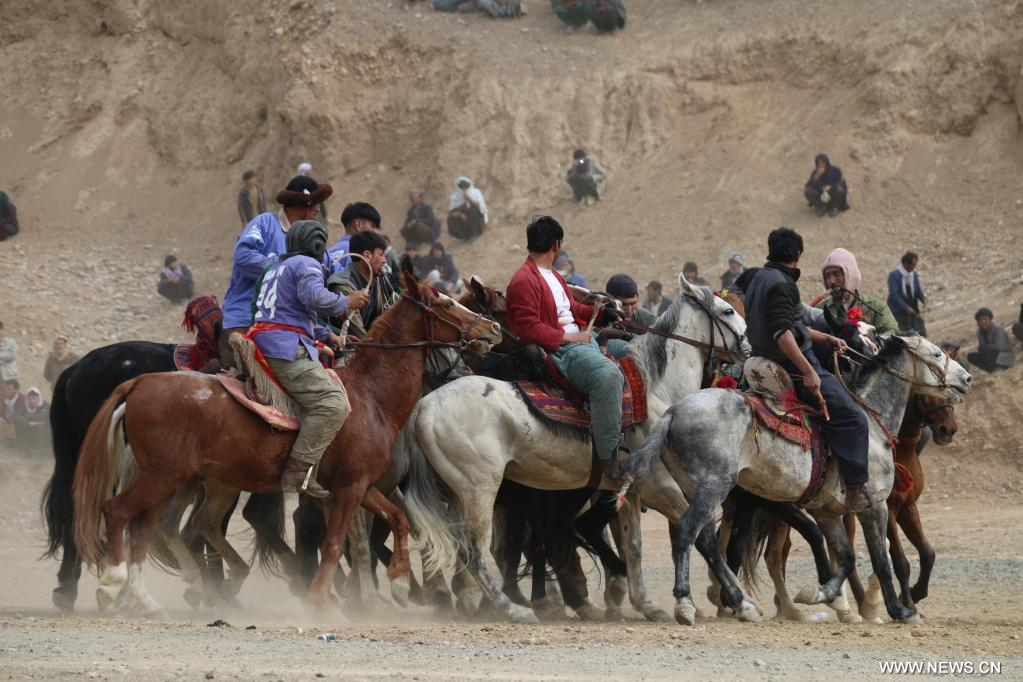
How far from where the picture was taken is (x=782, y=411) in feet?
35.3

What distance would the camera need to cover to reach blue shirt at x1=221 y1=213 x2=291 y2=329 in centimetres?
1126

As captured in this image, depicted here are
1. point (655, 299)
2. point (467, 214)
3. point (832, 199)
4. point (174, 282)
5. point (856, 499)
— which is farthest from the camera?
point (174, 282)

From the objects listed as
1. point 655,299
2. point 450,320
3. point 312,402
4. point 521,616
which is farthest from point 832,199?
point 312,402

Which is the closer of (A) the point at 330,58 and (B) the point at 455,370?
(B) the point at 455,370

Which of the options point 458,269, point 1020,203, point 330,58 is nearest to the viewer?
point 1020,203

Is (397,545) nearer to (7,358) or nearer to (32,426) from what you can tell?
(32,426)

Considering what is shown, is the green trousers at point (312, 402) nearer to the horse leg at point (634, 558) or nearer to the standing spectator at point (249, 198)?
the horse leg at point (634, 558)

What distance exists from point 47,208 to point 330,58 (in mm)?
7105

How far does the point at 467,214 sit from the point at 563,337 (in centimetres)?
1783

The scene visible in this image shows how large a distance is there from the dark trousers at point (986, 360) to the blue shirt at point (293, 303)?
39.3ft

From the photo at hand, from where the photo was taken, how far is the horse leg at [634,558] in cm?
1121

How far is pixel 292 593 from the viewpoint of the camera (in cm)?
1198

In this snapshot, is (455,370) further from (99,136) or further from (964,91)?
(99,136)

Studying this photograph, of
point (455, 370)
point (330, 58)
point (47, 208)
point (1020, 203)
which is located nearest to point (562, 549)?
point (455, 370)
